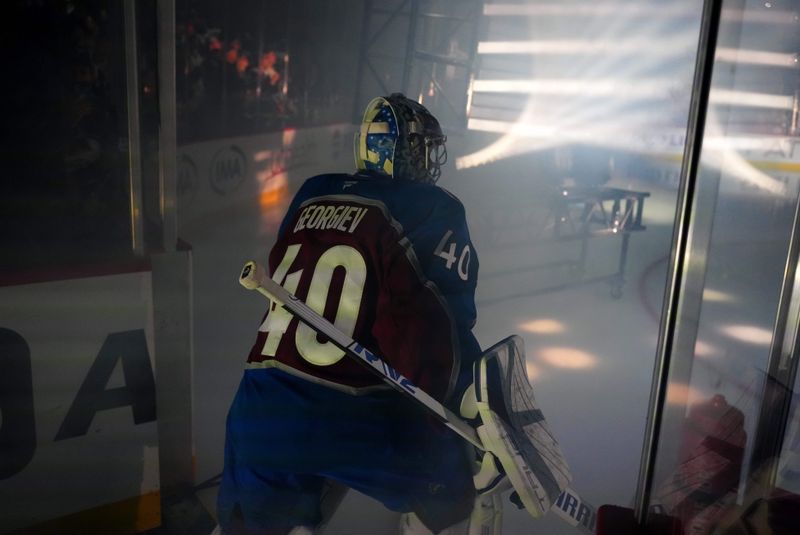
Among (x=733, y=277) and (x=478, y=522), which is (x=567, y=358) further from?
(x=733, y=277)

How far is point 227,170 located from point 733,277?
1493 mm

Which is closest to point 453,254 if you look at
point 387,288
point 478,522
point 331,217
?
point 387,288

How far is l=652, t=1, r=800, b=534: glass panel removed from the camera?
1251 mm

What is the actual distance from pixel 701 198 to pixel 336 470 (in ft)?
2.84

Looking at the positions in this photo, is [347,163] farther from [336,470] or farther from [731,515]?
[731,515]

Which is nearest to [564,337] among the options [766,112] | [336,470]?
[336,470]

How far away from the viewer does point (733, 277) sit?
1.84 m

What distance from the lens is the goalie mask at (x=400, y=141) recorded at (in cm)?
127

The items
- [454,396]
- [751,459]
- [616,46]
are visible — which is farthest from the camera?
[616,46]

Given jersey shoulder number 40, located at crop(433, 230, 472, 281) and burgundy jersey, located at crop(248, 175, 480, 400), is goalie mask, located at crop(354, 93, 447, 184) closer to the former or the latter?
burgundy jersey, located at crop(248, 175, 480, 400)

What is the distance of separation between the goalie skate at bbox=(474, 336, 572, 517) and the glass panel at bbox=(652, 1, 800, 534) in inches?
8.1

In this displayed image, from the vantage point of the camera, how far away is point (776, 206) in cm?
200

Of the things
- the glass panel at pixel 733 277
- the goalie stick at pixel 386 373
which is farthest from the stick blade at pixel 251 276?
the glass panel at pixel 733 277

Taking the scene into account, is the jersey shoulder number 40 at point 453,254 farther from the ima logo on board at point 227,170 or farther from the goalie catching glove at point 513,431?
the ima logo on board at point 227,170
